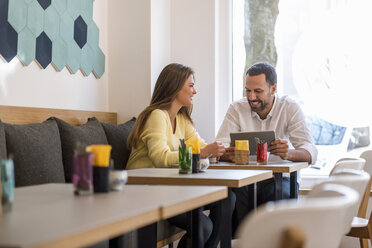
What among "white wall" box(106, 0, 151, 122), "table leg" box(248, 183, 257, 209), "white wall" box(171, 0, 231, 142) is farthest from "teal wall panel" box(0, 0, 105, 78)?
"table leg" box(248, 183, 257, 209)

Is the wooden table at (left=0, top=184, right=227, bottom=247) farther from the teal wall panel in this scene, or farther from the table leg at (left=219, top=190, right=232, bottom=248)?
the teal wall panel

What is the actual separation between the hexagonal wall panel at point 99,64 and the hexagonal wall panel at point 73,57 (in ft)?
0.91

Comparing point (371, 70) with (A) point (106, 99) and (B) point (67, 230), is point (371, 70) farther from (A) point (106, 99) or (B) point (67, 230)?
(B) point (67, 230)

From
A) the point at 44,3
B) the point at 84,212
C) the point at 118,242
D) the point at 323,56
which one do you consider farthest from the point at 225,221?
the point at 323,56

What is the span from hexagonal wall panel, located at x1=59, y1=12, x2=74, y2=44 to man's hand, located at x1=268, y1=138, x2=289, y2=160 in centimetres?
→ 146

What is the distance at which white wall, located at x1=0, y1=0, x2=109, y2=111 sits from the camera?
301 cm

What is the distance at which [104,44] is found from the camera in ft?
13.5

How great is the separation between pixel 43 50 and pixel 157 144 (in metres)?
0.94

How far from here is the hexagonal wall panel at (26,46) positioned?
9.97ft

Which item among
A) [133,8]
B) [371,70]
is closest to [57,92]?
[133,8]

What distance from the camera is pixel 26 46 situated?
3.09 metres

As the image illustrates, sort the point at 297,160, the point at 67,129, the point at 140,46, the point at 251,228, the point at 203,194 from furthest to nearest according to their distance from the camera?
the point at 140,46, the point at 297,160, the point at 67,129, the point at 203,194, the point at 251,228

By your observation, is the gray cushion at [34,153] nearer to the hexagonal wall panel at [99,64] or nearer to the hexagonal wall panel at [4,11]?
the hexagonal wall panel at [4,11]

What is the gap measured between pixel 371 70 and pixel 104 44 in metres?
2.09
